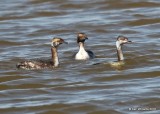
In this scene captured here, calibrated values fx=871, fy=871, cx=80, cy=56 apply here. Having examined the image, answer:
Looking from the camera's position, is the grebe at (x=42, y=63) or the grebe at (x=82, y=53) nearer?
the grebe at (x=42, y=63)

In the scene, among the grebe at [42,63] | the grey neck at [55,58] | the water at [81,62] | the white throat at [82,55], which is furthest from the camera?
the white throat at [82,55]

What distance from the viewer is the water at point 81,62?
564 inches

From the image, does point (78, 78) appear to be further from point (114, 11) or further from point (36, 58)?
point (114, 11)

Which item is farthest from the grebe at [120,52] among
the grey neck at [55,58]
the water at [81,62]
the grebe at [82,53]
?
the grey neck at [55,58]

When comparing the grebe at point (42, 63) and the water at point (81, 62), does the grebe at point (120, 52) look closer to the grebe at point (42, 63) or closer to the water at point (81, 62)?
the water at point (81, 62)

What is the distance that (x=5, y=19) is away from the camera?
77.3 ft

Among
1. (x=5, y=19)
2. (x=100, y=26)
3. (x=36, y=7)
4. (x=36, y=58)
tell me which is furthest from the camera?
(x=36, y=7)

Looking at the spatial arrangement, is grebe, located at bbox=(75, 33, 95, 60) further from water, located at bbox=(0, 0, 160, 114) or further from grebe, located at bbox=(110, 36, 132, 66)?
grebe, located at bbox=(110, 36, 132, 66)

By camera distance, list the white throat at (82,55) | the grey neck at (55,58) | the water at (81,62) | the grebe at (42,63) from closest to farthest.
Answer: the water at (81,62) → the grebe at (42,63) → the grey neck at (55,58) → the white throat at (82,55)

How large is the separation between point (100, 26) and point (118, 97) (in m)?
7.39

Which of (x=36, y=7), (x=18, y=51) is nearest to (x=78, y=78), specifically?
(x=18, y=51)

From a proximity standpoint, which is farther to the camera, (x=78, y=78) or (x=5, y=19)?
(x=5, y=19)

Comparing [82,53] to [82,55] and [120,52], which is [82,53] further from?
[120,52]

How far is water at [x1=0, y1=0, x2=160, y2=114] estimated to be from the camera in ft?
47.0
